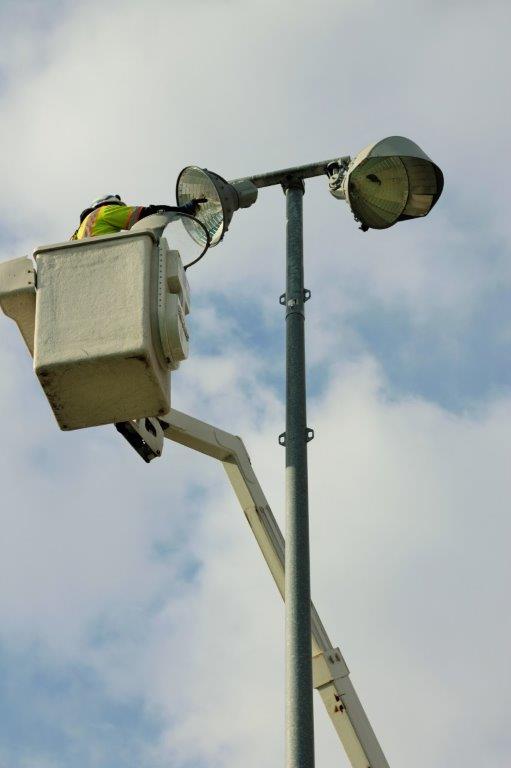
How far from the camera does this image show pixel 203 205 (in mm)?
7594

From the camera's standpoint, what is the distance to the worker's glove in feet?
24.7

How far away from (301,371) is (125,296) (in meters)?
0.91

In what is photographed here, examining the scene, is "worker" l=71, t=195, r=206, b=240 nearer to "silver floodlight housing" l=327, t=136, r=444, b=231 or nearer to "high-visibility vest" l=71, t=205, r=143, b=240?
"high-visibility vest" l=71, t=205, r=143, b=240

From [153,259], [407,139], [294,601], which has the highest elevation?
[407,139]

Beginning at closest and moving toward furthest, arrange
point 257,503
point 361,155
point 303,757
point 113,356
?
1. point 303,757
2. point 113,356
3. point 361,155
4. point 257,503

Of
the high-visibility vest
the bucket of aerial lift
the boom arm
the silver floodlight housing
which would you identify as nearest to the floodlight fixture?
the high-visibility vest

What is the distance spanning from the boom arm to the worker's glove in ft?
5.69

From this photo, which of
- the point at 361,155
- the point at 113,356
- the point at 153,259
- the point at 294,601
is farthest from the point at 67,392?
the point at 361,155

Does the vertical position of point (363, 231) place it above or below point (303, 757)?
above

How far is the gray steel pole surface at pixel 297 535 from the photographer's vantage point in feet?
18.4

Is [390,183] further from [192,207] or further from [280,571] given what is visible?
[280,571]

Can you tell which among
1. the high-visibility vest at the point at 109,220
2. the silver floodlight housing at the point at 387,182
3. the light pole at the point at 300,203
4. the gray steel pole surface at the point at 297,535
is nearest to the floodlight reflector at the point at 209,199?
the light pole at the point at 300,203

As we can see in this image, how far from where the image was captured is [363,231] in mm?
7680

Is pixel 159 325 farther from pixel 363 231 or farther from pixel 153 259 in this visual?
pixel 363 231
